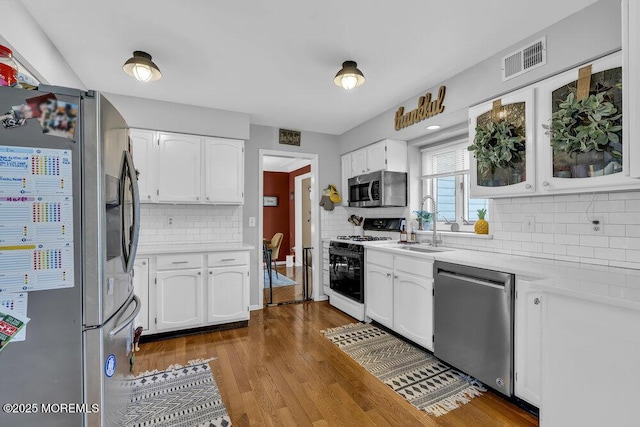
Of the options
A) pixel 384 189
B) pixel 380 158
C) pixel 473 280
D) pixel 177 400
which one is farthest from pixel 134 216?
pixel 380 158

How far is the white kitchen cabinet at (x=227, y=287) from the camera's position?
10.3ft

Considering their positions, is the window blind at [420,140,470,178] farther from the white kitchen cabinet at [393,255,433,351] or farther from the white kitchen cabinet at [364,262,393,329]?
the white kitchen cabinet at [364,262,393,329]

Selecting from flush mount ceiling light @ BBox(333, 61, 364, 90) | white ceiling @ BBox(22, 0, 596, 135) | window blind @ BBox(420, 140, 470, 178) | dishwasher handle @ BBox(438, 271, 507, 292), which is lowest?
dishwasher handle @ BBox(438, 271, 507, 292)

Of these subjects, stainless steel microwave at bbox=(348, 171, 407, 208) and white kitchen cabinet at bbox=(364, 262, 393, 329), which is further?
stainless steel microwave at bbox=(348, 171, 407, 208)

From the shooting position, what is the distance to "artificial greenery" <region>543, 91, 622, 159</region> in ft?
5.34

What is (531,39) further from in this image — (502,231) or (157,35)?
(157,35)

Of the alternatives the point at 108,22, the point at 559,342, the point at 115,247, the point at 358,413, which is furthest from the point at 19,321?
the point at 559,342

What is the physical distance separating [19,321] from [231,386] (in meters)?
1.50

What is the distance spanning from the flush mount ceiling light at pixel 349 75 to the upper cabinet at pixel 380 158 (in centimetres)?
122

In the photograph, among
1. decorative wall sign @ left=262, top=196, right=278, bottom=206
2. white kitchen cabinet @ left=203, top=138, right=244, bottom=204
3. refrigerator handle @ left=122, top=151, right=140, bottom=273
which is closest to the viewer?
refrigerator handle @ left=122, top=151, right=140, bottom=273

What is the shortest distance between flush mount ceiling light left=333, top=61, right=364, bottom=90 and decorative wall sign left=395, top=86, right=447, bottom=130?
85 cm

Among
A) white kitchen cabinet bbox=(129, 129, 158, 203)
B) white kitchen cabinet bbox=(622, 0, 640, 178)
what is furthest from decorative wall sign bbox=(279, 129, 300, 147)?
white kitchen cabinet bbox=(622, 0, 640, 178)

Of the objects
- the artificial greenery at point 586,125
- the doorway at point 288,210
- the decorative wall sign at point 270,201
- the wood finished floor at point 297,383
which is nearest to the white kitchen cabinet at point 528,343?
the wood finished floor at point 297,383

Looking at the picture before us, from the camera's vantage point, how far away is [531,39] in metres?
2.07
